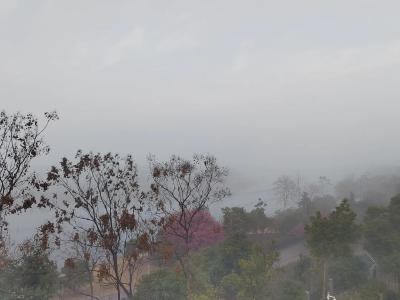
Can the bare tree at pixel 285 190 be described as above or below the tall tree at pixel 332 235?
above

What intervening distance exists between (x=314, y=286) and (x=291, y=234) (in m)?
21.2

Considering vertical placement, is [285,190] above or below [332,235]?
above

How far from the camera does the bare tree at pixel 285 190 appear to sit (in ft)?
261

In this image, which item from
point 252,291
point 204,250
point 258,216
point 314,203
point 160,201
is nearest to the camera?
point 160,201

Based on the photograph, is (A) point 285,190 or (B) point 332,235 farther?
(A) point 285,190

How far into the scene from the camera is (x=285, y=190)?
8000cm

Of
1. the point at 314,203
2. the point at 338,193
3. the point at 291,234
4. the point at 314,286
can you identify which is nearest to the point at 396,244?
the point at 314,286

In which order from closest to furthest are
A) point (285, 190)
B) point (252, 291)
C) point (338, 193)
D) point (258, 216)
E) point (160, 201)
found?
point (160, 201) → point (252, 291) → point (258, 216) → point (285, 190) → point (338, 193)

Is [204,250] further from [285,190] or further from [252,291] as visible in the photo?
[285,190]

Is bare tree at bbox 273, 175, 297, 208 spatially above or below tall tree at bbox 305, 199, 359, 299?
above

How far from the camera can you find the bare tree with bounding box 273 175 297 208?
261 feet

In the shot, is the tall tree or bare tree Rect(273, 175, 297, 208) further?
bare tree Rect(273, 175, 297, 208)

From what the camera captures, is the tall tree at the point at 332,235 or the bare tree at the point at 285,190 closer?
the tall tree at the point at 332,235

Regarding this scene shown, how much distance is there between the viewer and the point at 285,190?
80.0m
